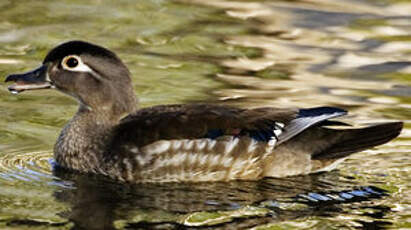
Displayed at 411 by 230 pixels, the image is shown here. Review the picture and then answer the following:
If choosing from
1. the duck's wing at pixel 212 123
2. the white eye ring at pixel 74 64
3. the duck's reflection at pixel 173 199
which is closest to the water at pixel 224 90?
the duck's reflection at pixel 173 199

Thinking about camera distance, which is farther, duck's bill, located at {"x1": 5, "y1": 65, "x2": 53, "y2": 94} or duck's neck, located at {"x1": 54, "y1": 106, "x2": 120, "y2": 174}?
duck's bill, located at {"x1": 5, "y1": 65, "x2": 53, "y2": 94}

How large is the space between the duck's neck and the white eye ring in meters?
0.41

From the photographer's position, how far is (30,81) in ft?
35.2

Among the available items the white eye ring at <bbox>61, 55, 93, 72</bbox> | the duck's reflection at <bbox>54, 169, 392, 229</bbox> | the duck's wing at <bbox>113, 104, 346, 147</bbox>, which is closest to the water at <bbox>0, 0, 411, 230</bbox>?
the duck's reflection at <bbox>54, 169, 392, 229</bbox>

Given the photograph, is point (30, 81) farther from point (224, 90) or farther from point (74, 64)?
point (224, 90)

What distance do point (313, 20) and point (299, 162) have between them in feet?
23.8

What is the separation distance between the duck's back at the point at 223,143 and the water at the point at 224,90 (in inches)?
6.2

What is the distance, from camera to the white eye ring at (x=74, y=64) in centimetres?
1073

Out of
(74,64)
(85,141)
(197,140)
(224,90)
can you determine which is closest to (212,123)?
(197,140)

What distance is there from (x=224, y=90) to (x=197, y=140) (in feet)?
10.7

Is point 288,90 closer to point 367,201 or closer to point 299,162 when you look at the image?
point 299,162

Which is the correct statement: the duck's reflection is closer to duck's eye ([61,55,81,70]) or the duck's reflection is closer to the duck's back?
the duck's back

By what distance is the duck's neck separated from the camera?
10.5 meters

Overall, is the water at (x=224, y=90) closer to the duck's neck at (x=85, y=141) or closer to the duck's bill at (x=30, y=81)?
the duck's neck at (x=85, y=141)
